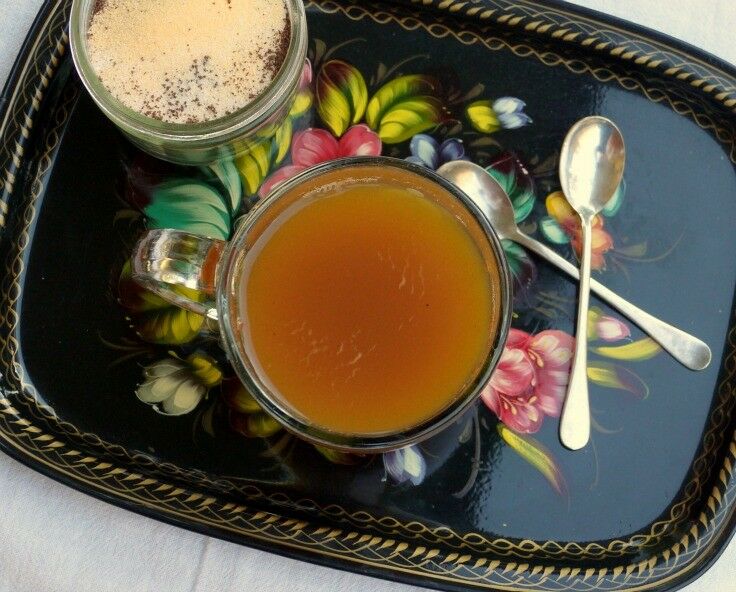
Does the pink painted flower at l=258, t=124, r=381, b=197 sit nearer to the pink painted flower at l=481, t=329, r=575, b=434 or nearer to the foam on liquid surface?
the foam on liquid surface

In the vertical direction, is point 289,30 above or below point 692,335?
above

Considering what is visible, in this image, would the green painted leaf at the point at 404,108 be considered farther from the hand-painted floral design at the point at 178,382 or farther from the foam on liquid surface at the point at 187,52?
the hand-painted floral design at the point at 178,382

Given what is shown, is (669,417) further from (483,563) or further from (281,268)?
(281,268)

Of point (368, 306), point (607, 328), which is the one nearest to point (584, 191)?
point (607, 328)

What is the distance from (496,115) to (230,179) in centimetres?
30

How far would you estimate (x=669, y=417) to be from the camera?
80cm

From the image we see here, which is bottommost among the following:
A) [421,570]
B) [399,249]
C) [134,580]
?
[134,580]

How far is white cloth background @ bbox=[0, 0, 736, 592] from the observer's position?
84 cm

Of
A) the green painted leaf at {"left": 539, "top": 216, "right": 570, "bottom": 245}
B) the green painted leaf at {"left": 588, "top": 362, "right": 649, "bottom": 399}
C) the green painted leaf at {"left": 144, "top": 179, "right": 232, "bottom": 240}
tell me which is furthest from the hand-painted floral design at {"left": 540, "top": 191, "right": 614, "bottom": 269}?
the green painted leaf at {"left": 144, "top": 179, "right": 232, "bottom": 240}

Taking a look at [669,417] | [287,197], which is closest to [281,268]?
[287,197]

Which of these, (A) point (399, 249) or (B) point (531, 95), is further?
(B) point (531, 95)

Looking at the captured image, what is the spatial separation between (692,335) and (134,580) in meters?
0.67

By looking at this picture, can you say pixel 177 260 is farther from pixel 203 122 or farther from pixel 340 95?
pixel 340 95

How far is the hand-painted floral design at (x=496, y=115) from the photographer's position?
0.83 metres
